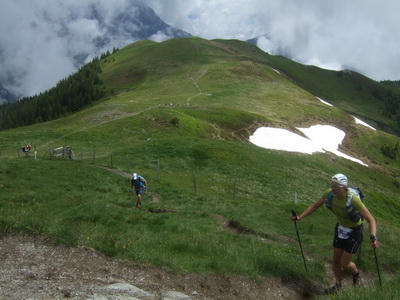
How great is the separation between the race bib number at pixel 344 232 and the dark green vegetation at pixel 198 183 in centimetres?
157

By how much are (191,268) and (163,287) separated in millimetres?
1652

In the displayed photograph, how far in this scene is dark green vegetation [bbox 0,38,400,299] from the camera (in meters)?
11.3

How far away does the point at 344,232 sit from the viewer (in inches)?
400

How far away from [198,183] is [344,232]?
2457 cm

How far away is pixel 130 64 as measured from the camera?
154 metres

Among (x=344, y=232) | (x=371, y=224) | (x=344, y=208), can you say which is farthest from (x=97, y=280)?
(x=371, y=224)

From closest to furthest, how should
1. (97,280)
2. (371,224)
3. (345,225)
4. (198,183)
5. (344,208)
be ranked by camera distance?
1. (97,280)
2. (371,224)
3. (344,208)
4. (345,225)
5. (198,183)

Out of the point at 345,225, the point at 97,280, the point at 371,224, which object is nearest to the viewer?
the point at 97,280

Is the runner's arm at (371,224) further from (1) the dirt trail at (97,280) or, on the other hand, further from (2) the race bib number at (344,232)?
(1) the dirt trail at (97,280)

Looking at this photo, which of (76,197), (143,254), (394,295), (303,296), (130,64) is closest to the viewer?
(394,295)

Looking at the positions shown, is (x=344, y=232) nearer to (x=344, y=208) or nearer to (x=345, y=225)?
(x=345, y=225)

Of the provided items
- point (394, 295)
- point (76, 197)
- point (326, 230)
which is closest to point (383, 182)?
point (326, 230)

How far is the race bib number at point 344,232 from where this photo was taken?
33.0 feet

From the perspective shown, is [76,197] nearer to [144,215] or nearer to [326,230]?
[144,215]
